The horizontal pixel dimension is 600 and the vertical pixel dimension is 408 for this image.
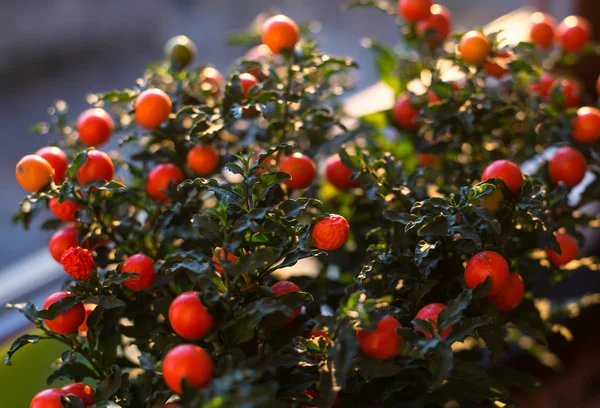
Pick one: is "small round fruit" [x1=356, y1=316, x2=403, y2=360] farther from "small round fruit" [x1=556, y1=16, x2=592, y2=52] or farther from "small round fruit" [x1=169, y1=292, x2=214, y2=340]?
"small round fruit" [x1=556, y1=16, x2=592, y2=52]

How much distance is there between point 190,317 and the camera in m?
0.48

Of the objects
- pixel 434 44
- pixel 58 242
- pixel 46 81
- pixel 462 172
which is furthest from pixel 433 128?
pixel 46 81

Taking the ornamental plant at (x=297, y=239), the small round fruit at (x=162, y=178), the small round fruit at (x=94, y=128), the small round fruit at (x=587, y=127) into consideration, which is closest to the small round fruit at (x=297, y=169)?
the ornamental plant at (x=297, y=239)

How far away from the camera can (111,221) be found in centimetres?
65

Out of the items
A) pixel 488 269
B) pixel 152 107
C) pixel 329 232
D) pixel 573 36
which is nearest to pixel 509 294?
pixel 488 269

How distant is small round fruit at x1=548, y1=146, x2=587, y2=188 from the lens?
2.24ft

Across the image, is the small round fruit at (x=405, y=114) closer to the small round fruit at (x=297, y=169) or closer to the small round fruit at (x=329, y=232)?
the small round fruit at (x=297, y=169)

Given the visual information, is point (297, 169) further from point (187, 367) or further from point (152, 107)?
point (187, 367)

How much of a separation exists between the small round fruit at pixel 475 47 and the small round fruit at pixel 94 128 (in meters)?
0.40

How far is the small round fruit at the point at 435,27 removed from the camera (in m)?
0.86

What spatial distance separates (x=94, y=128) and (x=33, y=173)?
137 mm

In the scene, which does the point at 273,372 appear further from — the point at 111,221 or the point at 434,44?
the point at 434,44

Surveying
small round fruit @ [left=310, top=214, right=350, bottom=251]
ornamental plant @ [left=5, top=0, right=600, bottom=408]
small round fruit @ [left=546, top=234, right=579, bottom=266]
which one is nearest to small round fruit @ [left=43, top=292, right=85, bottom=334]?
ornamental plant @ [left=5, top=0, right=600, bottom=408]

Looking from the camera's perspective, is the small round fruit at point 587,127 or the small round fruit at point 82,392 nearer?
the small round fruit at point 82,392
